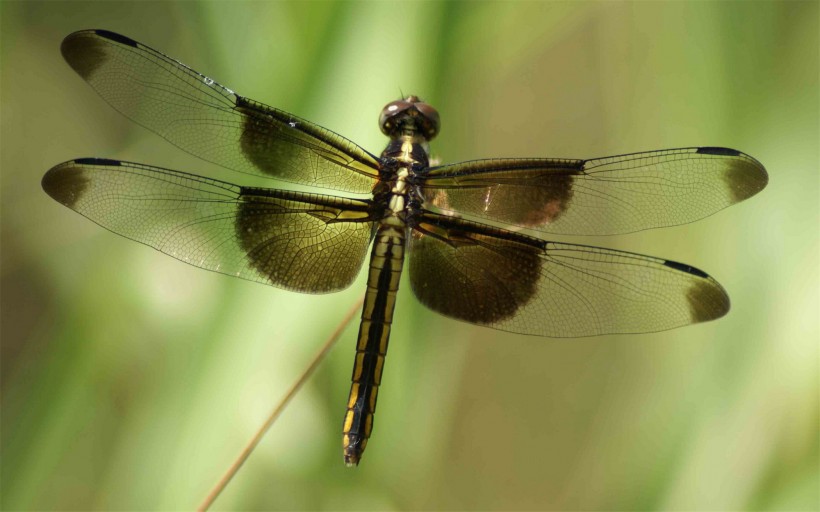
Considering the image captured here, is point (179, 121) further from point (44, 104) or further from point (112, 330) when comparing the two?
point (44, 104)

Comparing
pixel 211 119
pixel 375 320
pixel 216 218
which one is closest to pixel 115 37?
pixel 211 119

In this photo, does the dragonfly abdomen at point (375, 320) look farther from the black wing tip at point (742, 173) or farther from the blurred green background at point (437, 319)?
the black wing tip at point (742, 173)

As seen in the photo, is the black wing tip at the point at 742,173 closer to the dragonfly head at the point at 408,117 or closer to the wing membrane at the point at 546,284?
the wing membrane at the point at 546,284

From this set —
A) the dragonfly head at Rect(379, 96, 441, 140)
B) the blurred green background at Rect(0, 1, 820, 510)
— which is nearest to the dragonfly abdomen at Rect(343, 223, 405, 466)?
the blurred green background at Rect(0, 1, 820, 510)

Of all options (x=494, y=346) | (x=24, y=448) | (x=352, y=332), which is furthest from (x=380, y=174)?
(x=24, y=448)

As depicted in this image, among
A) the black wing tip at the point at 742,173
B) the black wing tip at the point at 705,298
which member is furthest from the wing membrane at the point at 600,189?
the black wing tip at the point at 705,298

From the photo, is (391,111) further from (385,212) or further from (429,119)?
(385,212)

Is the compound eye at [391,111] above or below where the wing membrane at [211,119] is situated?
above

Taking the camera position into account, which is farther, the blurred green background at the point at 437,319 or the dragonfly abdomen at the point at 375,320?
the blurred green background at the point at 437,319

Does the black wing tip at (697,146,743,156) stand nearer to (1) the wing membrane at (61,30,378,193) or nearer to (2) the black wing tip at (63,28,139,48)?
(1) the wing membrane at (61,30,378,193)
